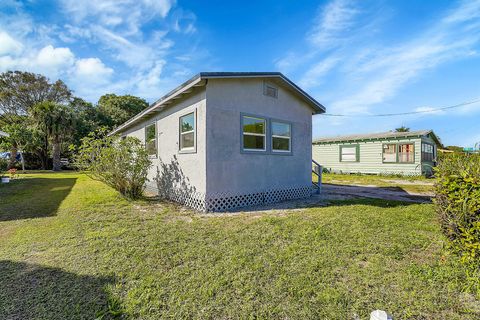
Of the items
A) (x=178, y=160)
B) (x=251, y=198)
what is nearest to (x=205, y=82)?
(x=178, y=160)

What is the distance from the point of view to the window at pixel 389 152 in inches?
712

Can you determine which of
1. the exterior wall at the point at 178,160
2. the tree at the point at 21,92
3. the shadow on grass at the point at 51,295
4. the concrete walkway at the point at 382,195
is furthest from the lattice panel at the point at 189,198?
the tree at the point at 21,92

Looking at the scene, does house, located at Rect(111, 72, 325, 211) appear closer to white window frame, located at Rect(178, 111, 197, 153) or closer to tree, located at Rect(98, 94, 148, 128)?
white window frame, located at Rect(178, 111, 197, 153)

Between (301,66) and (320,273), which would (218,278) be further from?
(301,66)

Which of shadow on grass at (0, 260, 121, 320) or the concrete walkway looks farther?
the concrete walkway

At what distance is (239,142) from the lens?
7.12 metres

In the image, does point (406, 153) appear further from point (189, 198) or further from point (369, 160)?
point (189, 198)

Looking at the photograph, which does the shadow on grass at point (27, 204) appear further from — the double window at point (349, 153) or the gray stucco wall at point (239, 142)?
the double window at point (349, 153)

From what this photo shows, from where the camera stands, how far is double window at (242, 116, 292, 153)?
7409 millimetres

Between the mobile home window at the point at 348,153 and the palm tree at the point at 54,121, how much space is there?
26.6 m

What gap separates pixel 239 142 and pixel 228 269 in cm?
444

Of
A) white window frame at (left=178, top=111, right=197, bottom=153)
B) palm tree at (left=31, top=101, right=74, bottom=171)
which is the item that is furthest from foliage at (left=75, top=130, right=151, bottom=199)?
palm tree at (left=31, top=101, right=74, bottom=171)

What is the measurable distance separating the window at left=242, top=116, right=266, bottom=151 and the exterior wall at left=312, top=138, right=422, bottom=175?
14.2 metres

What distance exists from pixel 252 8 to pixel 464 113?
22752 millimetres
